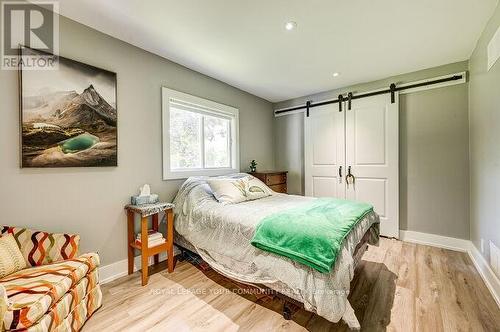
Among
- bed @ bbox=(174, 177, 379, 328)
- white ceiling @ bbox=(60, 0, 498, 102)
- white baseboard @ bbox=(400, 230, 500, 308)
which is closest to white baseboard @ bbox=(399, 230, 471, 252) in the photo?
white baseboard @ bbox=(400, 230, 500, 308)

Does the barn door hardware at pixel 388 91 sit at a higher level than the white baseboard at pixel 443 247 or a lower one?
higher

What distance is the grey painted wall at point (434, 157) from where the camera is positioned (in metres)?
2.78

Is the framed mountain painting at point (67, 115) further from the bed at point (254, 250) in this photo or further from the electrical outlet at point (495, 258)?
the electrical outlet at point (495, 258)

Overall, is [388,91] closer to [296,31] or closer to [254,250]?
[296,31]

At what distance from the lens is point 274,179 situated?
3779 mm

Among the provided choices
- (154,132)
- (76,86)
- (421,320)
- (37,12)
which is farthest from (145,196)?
(421,320)

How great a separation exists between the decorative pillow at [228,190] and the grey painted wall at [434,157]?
240cm

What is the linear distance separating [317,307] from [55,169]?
2280 mm

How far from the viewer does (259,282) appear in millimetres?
1666

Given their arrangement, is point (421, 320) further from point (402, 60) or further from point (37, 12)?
point (37, 12)

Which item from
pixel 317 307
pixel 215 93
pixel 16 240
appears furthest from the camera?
pixel 215 93

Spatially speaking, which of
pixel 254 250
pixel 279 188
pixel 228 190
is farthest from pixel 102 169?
pixel 279 188

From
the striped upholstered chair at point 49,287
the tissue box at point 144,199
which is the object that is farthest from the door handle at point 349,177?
the striped upholstered chair at point 49,287
